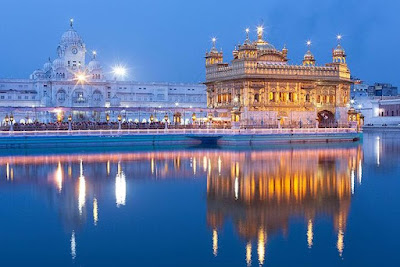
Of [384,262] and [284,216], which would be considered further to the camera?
[284,216]

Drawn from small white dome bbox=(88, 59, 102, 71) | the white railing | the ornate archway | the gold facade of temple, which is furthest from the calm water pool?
small white dome bbox=(88, 59, 102, 71)

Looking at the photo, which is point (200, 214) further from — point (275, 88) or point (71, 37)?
point (71, 37)

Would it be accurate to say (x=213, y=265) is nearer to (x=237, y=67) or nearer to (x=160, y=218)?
(x=160, y=218)

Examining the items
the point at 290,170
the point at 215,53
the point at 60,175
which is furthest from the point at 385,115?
the point at 60,175

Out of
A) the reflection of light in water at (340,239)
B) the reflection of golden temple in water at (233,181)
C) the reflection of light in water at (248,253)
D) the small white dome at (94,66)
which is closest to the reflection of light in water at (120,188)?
the reflection of golden temple in water at (233,181)

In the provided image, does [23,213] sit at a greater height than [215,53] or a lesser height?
lesser

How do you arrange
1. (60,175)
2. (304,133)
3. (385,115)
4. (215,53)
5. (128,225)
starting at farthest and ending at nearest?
(385,115) → (215,53) → (304,133) → (60,175) → (128,225)

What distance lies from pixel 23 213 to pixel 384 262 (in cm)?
917

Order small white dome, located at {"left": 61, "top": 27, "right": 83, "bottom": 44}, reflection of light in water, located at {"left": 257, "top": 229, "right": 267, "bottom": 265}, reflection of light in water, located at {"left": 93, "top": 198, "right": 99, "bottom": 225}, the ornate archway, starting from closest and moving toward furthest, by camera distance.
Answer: reflection of light in water, located at {"left": 257, "top": 229, "right": 267, "bottom": 265}, reflection of light in water, located at {"left": 93, "top": 198, "right": 99, "bottom": 225}, the ornate archway, small white dome, located at {"left": 61, "top": 27, "right": 83, "bottom": 44}

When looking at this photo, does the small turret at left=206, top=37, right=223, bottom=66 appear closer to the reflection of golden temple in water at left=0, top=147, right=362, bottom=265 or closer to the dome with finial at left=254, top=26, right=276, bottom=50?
the dome with finial at left=254, top=26, right=276, bottom=50

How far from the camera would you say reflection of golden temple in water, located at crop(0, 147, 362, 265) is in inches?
519

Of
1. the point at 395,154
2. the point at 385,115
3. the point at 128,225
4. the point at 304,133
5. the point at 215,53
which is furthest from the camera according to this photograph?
the point at 385,115

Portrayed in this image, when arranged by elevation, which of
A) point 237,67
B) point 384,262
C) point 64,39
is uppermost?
point 64,39

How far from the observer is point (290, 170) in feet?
73.4
